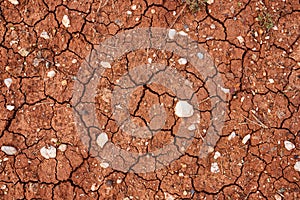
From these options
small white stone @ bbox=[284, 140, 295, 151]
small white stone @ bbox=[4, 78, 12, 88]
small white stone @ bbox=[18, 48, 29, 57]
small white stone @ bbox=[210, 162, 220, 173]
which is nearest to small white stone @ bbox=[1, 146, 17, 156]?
small white stone @ bbox=[4, 78, 12, 88]

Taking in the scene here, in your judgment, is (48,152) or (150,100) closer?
(48,152)

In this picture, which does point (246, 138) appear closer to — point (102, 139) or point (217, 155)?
point (217, 155)

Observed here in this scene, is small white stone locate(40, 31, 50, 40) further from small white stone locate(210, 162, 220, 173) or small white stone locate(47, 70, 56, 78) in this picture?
small white stone locate(210, 162, 220, 173)

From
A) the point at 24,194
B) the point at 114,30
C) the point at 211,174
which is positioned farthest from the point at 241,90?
the point at 24,194

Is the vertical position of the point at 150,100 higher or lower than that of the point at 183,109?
higher

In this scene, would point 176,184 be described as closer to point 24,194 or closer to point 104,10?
point 24,194

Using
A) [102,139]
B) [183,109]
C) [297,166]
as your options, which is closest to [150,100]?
[183,109]

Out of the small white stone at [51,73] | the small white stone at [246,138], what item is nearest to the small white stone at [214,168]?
the small white stone at [246,138]
